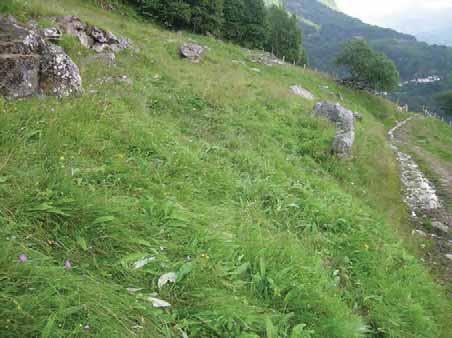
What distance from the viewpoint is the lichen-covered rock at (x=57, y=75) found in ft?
22.8

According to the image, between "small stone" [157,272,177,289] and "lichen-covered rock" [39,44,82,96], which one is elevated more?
"lichen-covered rock" [39,44,82,96]

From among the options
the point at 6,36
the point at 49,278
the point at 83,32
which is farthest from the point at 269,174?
the point at 83,32

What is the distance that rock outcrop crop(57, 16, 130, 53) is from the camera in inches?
536

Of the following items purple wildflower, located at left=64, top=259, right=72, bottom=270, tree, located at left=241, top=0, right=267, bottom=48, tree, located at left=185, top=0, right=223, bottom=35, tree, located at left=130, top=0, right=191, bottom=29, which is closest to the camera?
purple wildflower, located at left=64, top=259, right=72, bottom=270

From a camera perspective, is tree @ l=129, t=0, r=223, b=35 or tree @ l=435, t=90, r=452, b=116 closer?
tree @ l=129, t=0, r=223, b=35

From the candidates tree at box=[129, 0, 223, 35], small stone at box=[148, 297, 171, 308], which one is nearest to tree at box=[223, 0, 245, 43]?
tree at box=[129, 0, 223, 35]

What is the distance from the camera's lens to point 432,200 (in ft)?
42.4

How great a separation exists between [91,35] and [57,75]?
925cm

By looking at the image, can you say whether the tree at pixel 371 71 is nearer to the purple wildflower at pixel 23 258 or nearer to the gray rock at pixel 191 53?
the gray rock at pixel 191 53

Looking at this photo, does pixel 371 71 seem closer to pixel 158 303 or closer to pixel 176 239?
pixel 176 239

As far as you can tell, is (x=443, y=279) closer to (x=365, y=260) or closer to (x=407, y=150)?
(x=365, y=260)

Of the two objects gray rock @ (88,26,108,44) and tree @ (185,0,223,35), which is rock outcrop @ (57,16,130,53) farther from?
tree @ (185,0,223,35)

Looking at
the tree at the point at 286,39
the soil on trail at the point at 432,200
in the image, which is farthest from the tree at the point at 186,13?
the soil on trail at the point at 432,200

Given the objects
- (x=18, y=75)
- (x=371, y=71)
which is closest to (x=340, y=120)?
(x=18, y=75)
